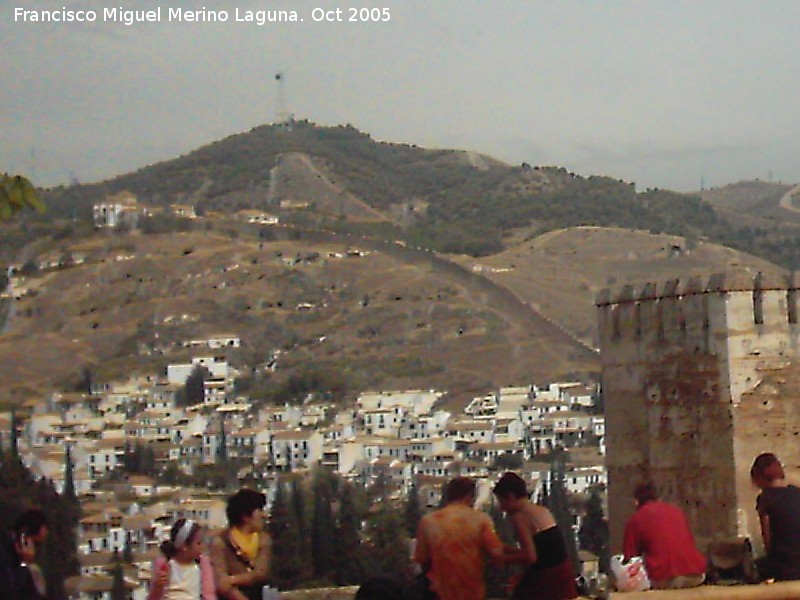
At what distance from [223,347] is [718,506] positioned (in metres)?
74.1

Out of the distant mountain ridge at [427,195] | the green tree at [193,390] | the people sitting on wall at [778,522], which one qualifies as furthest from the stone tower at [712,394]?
the distant mountain ridge at [427,195]

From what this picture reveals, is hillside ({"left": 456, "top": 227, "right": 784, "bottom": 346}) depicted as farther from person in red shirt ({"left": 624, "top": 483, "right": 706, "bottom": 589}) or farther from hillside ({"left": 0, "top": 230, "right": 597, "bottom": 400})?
person in red shirt ({"left": 624, "top": 483, "right": 706, "bottom": 589})

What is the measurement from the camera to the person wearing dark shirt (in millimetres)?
5047

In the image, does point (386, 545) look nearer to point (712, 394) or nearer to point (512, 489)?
point (712, 394)

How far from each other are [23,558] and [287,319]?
80.5m

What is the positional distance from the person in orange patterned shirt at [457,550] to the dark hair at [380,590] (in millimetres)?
262

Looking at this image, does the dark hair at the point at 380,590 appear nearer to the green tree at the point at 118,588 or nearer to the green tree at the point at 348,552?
the green tree at the point at 348,552

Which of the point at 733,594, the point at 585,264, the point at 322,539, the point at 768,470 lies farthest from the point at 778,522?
the point at 585,264

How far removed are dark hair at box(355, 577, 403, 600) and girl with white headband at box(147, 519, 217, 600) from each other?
0.56 m

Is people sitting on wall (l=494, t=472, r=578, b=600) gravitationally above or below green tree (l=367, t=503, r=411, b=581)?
above

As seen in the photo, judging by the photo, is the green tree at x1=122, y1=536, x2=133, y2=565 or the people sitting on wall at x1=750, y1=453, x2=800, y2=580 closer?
the people sitting on wall at x1=750, y1=453, x2=800, y2=580

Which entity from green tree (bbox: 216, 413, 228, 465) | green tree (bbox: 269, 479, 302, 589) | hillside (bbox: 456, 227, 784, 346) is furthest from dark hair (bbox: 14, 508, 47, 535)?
hillside (bbox: 456, 227, 784, 346)

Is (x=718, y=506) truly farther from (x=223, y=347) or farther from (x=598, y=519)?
(x=223, y=347)

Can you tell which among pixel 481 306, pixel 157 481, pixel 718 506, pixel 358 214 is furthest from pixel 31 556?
pixel 358 214
